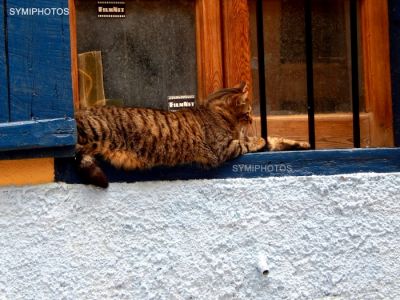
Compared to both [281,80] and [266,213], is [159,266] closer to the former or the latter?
[266,213]

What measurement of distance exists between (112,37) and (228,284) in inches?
57.7

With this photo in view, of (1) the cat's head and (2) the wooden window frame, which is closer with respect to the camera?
(1) the cat's head

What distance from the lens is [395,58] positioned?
415 cm

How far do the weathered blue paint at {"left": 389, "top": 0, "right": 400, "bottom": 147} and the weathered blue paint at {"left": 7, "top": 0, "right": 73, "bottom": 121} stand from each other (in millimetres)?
1784

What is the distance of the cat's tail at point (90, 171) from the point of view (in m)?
3.39

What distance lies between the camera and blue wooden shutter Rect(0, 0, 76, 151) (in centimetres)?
326

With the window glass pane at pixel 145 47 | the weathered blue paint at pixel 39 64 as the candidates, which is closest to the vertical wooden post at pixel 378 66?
the window glass pane at pixel 145 47

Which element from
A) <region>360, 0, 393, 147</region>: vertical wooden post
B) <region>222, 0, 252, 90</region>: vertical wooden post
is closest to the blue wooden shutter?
<region>222, 0, 252, 90</region>: vertical wooden post

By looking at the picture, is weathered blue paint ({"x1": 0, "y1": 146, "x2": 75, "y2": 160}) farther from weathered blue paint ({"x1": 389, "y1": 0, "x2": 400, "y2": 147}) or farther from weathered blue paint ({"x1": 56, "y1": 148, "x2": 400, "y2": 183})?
weathered blue paint ({"x1": 389, "y1": 0, "x2": 400, "y2": 147})

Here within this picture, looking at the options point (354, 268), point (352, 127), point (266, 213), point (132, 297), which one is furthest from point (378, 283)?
point (132, 297)

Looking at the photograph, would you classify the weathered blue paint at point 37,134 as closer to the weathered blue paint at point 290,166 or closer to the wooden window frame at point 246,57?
the weathered blue paint at point 290,166

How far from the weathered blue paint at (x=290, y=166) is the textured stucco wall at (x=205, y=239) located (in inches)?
1.7

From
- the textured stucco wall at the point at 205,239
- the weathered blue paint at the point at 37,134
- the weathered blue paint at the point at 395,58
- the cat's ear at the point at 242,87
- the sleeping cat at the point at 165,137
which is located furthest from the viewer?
the weathered blue paint at the point at 395,58

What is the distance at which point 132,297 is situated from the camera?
137 inches
